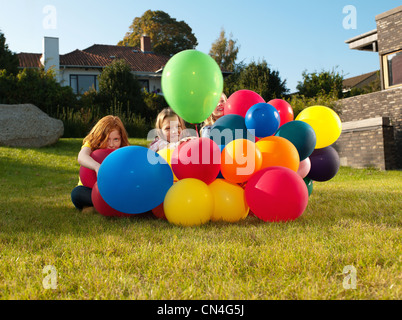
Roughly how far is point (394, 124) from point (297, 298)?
37.4 ft

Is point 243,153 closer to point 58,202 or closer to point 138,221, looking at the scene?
point 138,221

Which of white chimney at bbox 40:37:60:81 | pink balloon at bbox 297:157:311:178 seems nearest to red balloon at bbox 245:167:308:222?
pink balloon at bbox 297:157:311:178

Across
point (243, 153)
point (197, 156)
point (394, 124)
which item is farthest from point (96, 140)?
point (394, 124)

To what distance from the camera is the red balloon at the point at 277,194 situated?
3.07 meters

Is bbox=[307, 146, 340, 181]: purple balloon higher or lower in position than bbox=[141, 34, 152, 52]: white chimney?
lower

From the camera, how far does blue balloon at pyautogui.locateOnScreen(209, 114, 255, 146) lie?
3672 millimetres

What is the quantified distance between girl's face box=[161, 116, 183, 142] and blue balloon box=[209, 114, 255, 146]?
75cm

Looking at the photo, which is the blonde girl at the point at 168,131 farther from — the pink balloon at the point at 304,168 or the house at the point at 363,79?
the house at the point at 363,79

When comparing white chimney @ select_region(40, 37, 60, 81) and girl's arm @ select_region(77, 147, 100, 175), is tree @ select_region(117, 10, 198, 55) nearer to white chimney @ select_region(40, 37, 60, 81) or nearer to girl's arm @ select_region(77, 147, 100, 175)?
white chimney @ select_region(40, 37, 60, 81)

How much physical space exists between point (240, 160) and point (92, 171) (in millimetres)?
1796

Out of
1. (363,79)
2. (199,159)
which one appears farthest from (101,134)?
(363,79)

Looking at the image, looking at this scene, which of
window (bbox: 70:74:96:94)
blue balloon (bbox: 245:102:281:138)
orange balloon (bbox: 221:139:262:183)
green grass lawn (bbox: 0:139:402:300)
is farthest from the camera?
window (bbox: 70:74:96:94)
